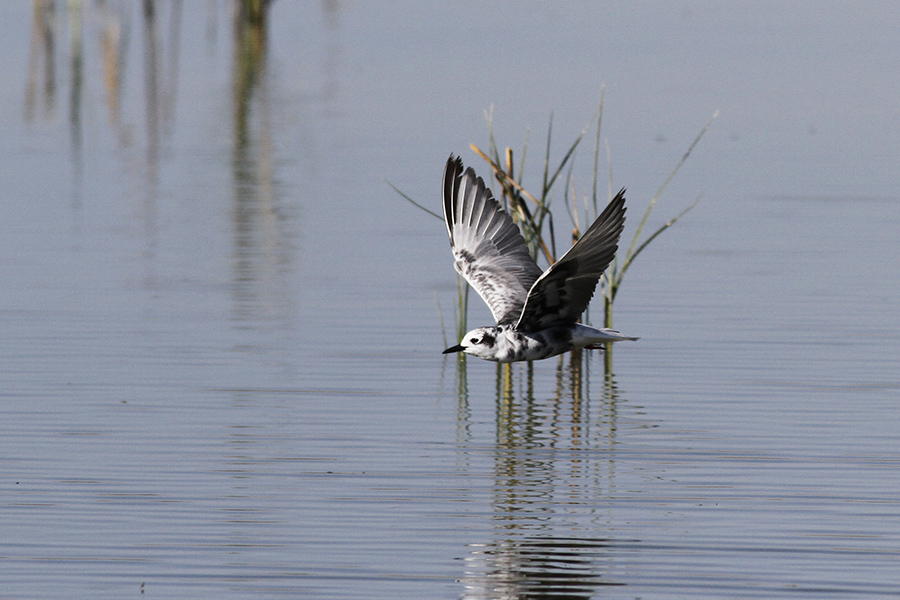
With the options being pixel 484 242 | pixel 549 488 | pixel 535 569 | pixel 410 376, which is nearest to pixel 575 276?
pixel 549 488

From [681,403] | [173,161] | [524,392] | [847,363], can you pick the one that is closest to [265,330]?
[524,392]

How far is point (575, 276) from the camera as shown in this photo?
34.0 feet

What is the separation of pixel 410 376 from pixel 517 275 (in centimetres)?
161

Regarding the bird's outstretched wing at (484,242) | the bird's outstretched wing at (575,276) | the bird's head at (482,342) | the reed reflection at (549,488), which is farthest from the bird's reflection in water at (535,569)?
the bird's outstretched wing at (484,242)

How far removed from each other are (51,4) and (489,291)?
32.9m

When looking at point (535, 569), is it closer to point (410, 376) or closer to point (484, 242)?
point (484, 242)

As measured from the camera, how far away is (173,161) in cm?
2522

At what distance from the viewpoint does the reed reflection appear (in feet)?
27.6

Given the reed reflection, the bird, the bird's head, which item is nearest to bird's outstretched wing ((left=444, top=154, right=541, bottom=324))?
the bird

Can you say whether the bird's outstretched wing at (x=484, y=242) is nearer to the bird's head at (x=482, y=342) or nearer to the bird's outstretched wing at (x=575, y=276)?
the bird's head at (x=482, y=342)

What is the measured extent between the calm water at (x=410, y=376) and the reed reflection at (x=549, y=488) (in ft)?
0.10

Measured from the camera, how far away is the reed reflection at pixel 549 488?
841 centimetres

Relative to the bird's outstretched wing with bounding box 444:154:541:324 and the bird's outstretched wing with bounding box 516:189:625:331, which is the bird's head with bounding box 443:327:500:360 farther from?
the bird's outstretched wing with bounding box 444:154:541:324

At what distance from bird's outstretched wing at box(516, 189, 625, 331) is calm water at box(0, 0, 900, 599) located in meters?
0.98
